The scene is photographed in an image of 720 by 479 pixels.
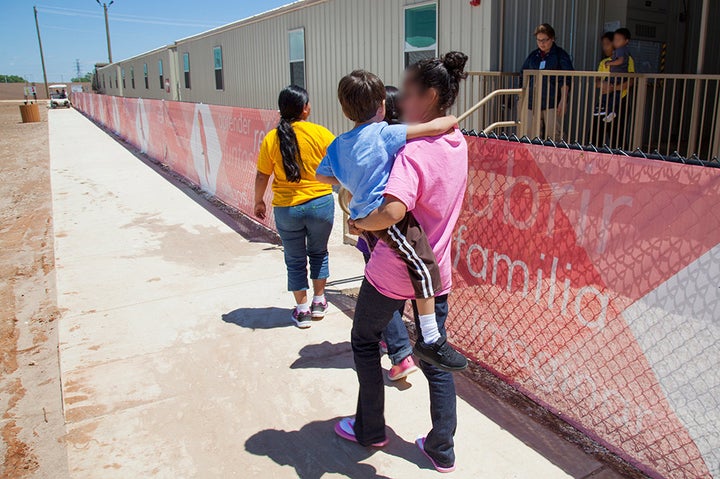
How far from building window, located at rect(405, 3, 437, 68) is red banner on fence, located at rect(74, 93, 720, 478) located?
5.71 metres

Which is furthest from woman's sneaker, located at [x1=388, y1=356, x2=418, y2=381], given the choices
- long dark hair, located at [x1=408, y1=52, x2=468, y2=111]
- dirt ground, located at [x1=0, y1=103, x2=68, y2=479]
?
dirt ground, located at [x1=0, y1=103, x2=68, y2=479]

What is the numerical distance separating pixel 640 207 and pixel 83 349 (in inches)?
140

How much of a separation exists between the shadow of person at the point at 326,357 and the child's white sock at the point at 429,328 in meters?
1.13

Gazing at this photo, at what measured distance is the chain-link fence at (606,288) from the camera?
221 centimetres

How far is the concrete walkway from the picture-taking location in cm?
266

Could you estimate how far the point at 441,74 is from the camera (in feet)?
7.14

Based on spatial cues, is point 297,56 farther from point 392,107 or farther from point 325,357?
point 392,107

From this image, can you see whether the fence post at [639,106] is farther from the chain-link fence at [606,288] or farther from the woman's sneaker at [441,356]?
the woman's sneaker at [441,356]

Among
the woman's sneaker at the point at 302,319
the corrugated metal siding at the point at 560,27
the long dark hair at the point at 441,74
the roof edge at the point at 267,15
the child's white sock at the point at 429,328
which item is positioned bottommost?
the woman's sneaker at the point at 302,319

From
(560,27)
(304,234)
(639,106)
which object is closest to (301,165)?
(304,234)

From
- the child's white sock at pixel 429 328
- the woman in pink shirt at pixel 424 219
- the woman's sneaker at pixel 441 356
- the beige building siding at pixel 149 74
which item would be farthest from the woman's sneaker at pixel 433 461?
the beige building siding at pixel 149 74

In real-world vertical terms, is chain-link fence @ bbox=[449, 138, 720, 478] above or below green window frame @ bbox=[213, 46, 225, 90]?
below

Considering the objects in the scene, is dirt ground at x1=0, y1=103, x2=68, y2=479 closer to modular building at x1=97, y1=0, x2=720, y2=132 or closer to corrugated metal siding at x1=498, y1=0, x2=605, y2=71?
modular building at x1=97, y1=0, x2=720, y2=132

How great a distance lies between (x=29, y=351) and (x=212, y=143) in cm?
519
